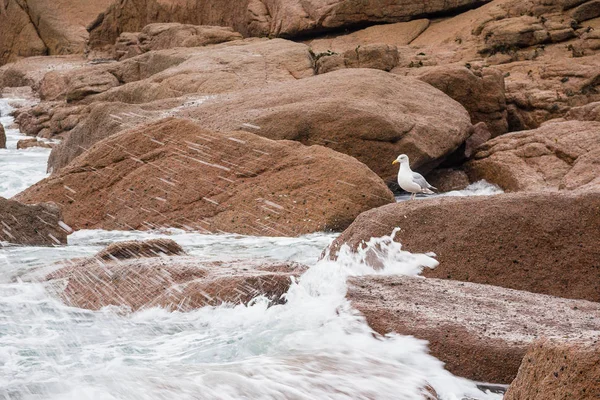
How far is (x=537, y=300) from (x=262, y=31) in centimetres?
2312

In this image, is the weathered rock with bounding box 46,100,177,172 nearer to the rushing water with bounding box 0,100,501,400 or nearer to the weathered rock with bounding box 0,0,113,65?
the rushing water with bounding box 0,100,501,400

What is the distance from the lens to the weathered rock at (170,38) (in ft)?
79.6

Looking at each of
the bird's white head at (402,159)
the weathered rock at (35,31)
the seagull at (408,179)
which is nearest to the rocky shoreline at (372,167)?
the bird's white head at (402,159)

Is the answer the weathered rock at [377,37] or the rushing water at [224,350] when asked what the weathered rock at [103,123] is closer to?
the rushing water at [224,350]

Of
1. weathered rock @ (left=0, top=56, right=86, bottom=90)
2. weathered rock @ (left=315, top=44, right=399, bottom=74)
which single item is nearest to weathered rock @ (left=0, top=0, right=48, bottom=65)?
weathered rock @ (left=0, top=56, right=86, bottom=90)

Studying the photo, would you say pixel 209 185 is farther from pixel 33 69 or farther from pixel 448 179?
pixel 33 69

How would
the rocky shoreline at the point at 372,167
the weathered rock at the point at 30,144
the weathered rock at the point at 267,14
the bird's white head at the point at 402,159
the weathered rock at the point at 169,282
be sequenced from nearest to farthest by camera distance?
the rocky shoreline at the point at 372,167 < the weathered rock at the point at 169,282 < the bird's white head at the point at 402,159 < the weathered rock at the point at 30,144 < the weathered rock at the point at 267,14

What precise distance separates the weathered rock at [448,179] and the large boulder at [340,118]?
1.90ft

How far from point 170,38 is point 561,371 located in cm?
2323

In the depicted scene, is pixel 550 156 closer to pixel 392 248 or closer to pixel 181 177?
pixel 181 177

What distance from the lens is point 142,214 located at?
9836 mm

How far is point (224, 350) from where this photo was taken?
4.68 meters

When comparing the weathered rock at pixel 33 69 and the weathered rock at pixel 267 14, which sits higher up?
the weathered rock at pixel 267 14

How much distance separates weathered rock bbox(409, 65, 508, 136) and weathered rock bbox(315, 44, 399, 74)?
2.61m
